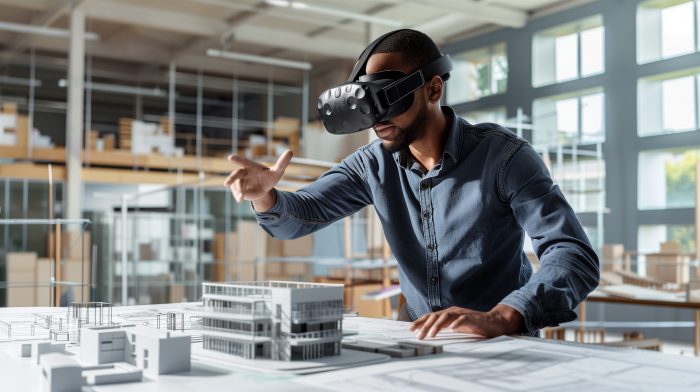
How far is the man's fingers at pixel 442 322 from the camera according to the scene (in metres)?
1.53

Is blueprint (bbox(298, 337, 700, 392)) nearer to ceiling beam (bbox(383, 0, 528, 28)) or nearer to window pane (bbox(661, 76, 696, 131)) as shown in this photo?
window pane (bbox(661, 76, 696, 131))

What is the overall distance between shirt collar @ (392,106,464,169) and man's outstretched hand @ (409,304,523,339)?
1.59 ft

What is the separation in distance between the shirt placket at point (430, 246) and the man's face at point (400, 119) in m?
0.19

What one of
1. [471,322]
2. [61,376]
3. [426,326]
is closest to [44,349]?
[61,376]

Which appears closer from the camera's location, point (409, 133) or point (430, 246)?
point (409, 133)

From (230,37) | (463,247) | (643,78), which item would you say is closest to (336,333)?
(463,247)

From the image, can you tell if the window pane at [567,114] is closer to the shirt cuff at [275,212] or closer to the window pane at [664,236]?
the window pane at [664,236]

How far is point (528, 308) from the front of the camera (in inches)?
64.8

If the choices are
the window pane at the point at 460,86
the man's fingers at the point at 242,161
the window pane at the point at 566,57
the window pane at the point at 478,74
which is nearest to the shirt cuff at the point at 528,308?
the man's fingers at the point at 242,161

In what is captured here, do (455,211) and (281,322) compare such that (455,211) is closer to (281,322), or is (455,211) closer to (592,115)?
(281,322)

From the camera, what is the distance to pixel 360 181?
2.31m

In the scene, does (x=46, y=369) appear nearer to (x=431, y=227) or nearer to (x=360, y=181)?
(x=431, y=227)

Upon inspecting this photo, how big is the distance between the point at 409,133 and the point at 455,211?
0.88ft

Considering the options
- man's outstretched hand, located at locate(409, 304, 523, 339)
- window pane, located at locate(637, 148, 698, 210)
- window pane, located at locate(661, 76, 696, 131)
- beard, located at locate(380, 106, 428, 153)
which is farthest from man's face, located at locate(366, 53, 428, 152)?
window pane, located at locate(637, 148, 698, 210)
